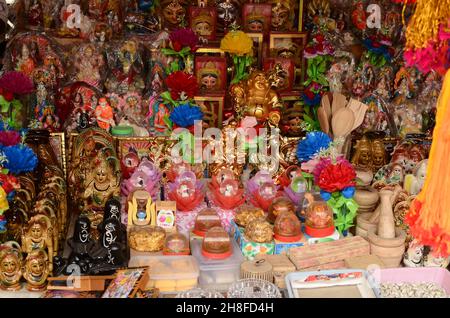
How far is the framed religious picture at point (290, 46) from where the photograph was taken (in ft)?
14.9

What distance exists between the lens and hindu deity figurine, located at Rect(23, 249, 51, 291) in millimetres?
2955

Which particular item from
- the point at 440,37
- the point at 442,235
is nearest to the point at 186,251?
the point at 442,235

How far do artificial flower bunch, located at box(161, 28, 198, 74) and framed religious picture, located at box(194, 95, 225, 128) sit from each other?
28 cm

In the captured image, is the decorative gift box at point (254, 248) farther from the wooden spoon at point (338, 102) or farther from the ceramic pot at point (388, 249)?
the wooden spoon at point (338, 102)

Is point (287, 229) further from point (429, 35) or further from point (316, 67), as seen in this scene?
point (316, 67)

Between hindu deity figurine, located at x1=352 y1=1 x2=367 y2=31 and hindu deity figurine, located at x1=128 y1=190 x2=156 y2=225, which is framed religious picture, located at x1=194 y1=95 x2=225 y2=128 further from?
hindu deity figurine, located at x1=352 y1=1 x2=367 y2=31

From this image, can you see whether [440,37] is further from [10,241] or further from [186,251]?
[10,241]

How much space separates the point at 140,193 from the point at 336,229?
1049 millimetres

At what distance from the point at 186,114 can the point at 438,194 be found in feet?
6.50

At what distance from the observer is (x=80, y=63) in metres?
4.36

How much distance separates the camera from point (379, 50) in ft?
14.8

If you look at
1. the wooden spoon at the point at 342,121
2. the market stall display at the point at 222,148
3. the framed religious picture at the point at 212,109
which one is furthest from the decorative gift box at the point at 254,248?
the framed religious picture at the point at 212,109

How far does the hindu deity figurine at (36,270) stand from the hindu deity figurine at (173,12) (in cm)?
214

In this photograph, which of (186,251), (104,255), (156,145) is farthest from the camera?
(156,145)
